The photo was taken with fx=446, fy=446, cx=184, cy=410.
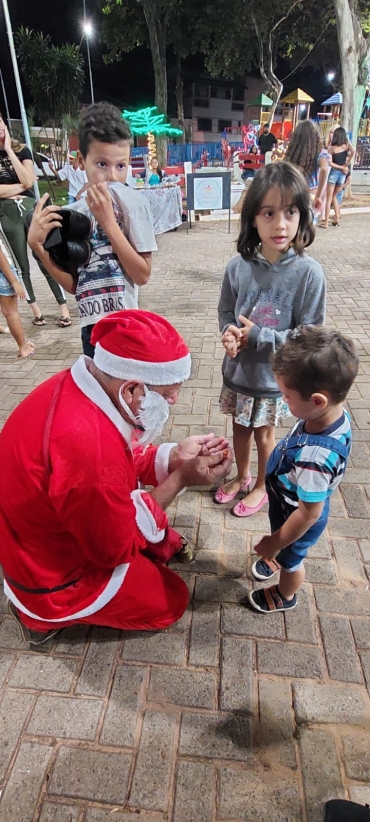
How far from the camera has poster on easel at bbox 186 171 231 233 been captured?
9.74m

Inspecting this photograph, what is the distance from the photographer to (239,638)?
6.42 feet

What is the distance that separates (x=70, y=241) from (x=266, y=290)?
3.16 ft

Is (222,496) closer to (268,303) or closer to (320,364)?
(268,303)

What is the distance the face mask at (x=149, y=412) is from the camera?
144 centimetres

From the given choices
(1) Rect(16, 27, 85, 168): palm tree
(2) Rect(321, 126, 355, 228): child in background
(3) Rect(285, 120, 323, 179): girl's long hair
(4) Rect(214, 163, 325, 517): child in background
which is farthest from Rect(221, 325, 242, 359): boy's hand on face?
(1) Rect(16, 27, 85, 168): palm tree

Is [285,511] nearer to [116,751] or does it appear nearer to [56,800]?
[116,751]

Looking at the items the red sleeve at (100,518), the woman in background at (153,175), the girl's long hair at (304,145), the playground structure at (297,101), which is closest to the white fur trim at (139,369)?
the red sleeve at (100,518)

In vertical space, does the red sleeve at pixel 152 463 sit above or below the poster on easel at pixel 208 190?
below

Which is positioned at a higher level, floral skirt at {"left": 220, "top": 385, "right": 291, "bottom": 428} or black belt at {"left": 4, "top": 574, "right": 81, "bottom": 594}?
floral skirt at {"left": 220, "top": 385, "right": 291, "bottom": 428}

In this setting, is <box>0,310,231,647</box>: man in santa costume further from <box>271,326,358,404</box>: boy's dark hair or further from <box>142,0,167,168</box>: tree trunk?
<box>142,0,167,168</box>: tree trunk

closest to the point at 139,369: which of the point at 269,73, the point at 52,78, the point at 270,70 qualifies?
the point at 269,73

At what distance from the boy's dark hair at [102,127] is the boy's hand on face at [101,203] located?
237mm

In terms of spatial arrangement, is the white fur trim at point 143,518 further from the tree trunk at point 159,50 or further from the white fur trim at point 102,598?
the tree trunk at point 159,50

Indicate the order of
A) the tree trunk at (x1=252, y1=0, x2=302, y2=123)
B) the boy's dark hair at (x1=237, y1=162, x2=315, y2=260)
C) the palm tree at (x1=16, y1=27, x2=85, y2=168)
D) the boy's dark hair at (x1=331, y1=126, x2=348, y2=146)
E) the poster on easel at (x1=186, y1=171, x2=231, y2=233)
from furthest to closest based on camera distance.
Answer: the palm tree at (x1=16, y1=27, x2=85, y2=168), the tree trunk at (x1=252, y1=0, x2=302, y2=123), the poster on easel at (x1=186, y1=171, x2=231, y2=233), the boy's dark hair at (x1=331, y1=126, x2=348, y2=146), the boy's dark hair at (x1=237, y1=162, x2=315, y2=260)
